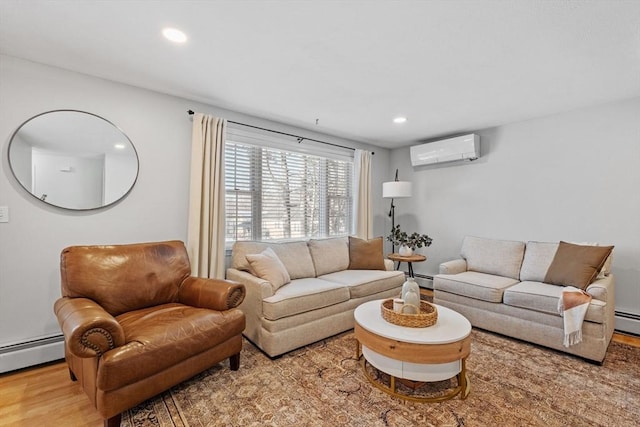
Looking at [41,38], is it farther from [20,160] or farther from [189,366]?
[189,366]

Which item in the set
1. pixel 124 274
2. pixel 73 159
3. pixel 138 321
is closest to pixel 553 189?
pixel 138 321

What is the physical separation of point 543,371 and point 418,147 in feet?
10.5

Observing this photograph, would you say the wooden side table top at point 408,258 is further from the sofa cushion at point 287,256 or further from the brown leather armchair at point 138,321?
the brown leather armchair at point 138,321

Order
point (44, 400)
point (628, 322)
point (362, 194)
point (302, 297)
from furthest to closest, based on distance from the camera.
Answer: point (362, 194) → point (628, 322) → point (302, 297) → point (44, 400)

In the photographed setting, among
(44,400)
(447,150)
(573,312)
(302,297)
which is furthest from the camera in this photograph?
(447,150)

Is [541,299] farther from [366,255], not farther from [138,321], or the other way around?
[138,321]

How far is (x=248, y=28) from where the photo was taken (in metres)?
1.89

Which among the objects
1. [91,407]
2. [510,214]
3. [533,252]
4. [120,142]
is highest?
[120,142]

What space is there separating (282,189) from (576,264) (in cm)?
319

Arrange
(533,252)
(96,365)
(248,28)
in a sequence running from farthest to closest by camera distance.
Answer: (533,252), (248,28), (96,365)

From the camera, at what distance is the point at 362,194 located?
468 cm

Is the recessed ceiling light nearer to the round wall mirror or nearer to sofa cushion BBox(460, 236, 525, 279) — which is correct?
the round wall mirror

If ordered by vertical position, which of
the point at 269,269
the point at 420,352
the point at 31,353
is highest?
the point at 269,269

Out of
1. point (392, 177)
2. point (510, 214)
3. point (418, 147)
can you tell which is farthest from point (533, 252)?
point (392, 177)
